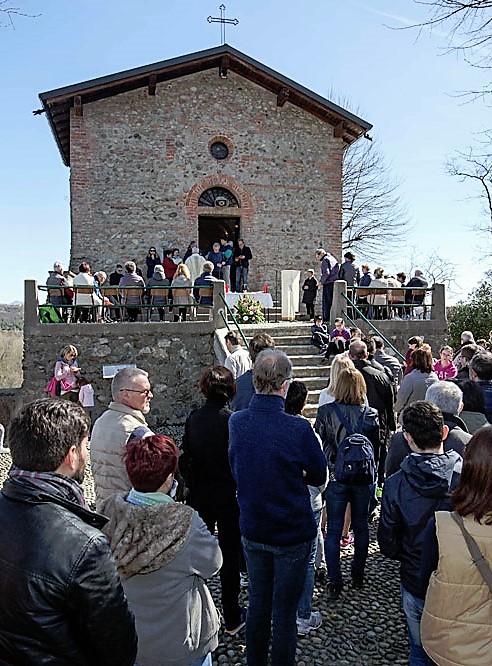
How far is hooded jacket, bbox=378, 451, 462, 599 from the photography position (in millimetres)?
2896

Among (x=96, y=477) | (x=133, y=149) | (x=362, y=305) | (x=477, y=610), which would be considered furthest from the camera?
(x=133, y=149)

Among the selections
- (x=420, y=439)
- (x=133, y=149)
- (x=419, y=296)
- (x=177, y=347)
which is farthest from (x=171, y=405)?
(x=420, y=439)

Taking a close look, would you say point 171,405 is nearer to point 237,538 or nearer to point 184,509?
point 237,538

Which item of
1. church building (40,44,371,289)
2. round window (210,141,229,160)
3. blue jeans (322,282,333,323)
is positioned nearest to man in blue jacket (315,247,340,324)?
blue jeans (322,282,333,323)

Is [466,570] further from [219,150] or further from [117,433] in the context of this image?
[219,150]

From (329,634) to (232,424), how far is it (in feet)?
5.97

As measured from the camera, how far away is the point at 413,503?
2.94m

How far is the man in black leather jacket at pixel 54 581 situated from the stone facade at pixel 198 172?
1341cm

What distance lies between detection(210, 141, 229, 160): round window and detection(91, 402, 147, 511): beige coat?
43.2 feet

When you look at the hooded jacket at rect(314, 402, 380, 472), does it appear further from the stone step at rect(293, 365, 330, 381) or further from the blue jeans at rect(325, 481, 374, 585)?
the stone step at rect(293, 365, 330, 381)

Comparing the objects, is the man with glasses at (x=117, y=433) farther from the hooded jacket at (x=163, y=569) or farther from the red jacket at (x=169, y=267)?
the red jacket at (x=169, y=267)

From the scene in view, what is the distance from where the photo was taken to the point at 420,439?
301 cm

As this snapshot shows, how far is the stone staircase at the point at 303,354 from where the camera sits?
9.93 m

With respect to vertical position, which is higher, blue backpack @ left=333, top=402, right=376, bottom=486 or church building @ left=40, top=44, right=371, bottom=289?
church building @ left=40, top=44, right=371, bottom=289
